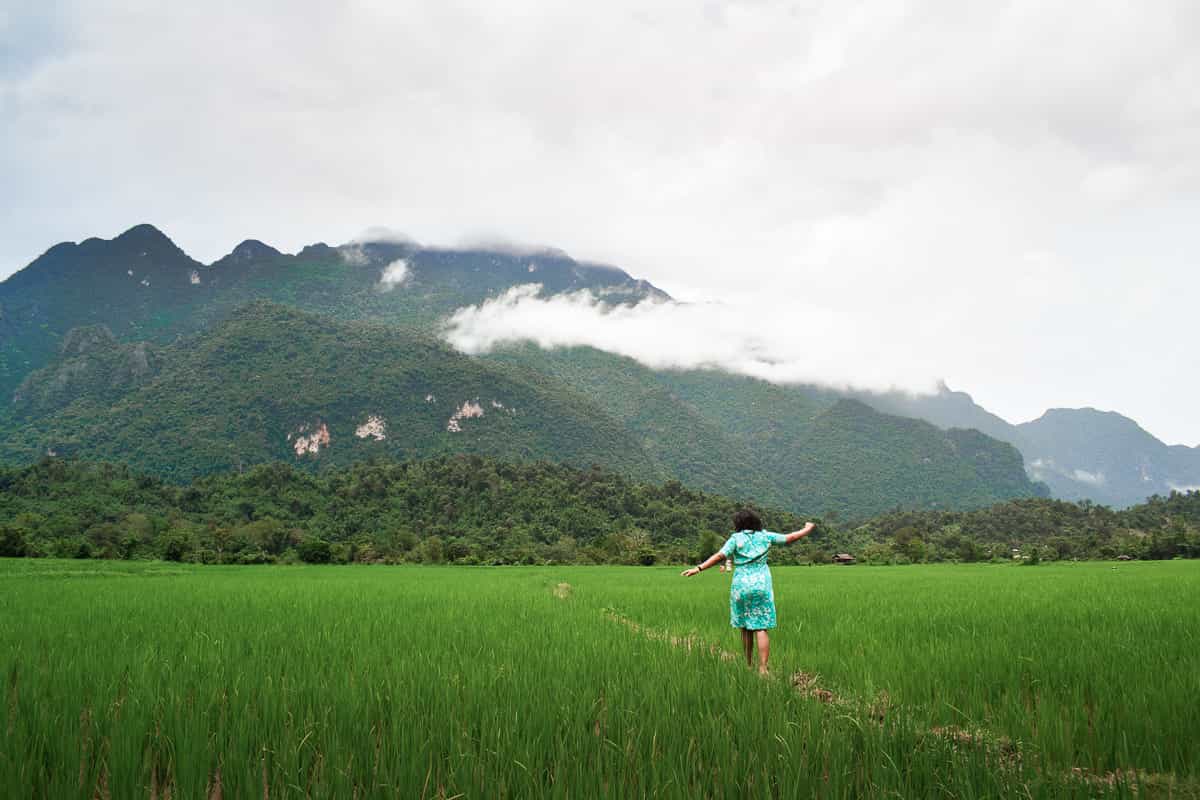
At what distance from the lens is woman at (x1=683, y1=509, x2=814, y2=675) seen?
539cm

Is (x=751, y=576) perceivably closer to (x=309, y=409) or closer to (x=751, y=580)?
(x=751, y=580)

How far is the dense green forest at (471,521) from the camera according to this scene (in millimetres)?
38438

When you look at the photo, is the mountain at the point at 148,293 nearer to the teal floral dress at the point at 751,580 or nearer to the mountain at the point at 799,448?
the mountain at the point at 799,448

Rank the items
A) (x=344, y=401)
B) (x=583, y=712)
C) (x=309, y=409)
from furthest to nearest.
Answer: (x=344, y=401) < (x=309, y=409) < (x=583, y=712)

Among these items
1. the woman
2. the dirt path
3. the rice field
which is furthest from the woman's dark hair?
the dirt path

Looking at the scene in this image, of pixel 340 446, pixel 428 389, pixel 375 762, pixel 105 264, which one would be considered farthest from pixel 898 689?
pixel 105 264

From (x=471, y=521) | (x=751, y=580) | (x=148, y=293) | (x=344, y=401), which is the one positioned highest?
(x=148, y=293)

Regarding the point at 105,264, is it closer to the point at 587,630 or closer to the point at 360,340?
the point at 360,340

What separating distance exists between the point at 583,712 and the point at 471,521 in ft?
177

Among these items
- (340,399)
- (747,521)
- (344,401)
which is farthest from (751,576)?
(340,399)

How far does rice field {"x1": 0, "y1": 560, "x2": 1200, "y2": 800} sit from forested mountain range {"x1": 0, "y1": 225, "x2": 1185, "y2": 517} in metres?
93.2

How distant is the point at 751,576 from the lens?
5473 millimetres

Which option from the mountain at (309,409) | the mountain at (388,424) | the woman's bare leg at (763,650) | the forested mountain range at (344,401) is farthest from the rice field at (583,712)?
the forested mountain range at (344,401)

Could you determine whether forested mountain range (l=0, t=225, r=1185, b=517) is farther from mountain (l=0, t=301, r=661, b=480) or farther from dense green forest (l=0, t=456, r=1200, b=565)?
dense green forest (l=0, t=456, r=1200, b=565)
